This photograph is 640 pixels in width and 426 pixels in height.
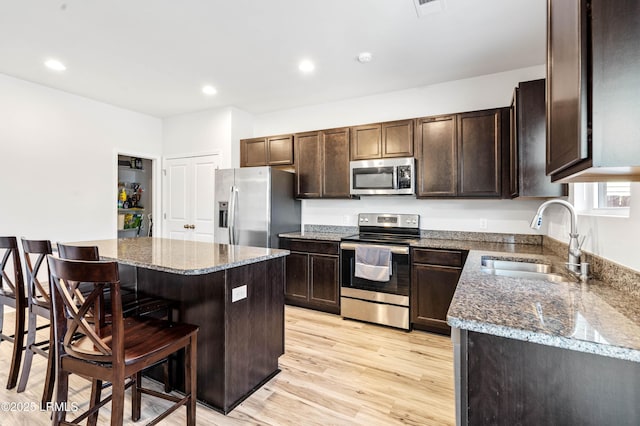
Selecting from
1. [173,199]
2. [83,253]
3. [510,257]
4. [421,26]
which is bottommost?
[510,257]

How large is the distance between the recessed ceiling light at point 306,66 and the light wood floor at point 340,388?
108 inches

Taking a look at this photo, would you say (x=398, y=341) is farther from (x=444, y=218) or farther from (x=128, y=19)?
(x=128, y=19)

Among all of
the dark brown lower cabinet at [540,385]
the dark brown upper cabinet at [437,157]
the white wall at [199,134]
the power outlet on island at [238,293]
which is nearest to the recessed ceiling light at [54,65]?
the white wall at [199,134]

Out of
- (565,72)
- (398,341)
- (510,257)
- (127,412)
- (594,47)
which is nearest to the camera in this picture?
(594,47)

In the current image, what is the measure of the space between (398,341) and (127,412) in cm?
220

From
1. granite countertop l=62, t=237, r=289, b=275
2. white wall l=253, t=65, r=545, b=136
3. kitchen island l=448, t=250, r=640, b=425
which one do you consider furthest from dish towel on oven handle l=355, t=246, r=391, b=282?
kitchen island l=448, t=250, r=640, b=425

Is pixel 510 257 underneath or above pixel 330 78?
underneath

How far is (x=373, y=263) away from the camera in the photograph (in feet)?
10.6

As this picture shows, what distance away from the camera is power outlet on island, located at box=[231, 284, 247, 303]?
189 centimetres

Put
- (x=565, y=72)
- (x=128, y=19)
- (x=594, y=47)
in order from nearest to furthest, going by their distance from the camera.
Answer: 1. (x=594, y=47)
2. (x=565, y=72)
3. (x=128, y=19)

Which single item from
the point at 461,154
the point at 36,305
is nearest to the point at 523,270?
the point at 461,154

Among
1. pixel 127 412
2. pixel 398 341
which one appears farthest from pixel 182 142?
pixel 398 341

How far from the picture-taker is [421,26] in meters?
2.47

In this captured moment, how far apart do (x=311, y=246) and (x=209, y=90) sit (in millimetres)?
2375
